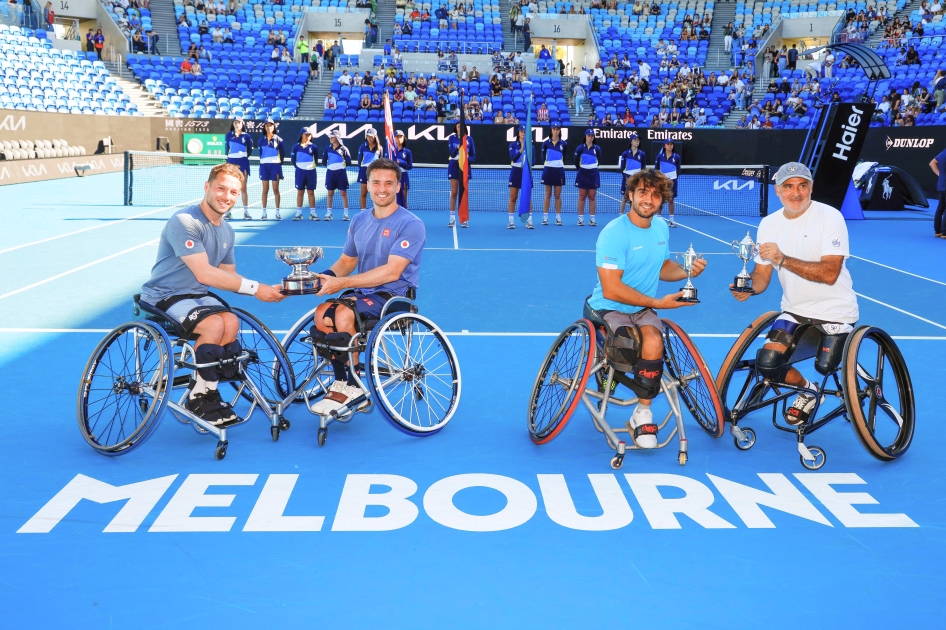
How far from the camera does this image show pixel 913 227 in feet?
53.6

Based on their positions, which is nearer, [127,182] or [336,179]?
[336,179]

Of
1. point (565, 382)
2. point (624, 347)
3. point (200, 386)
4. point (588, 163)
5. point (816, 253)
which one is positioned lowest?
point (200, 386)

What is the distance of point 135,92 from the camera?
33344 mm

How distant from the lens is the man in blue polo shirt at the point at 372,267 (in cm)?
490

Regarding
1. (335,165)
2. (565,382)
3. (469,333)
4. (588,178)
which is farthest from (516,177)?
(565,382)

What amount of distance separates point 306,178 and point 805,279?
491 inches

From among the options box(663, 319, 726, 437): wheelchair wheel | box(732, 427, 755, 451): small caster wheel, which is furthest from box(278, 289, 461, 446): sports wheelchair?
box(732, 427, 755, 451): small caster wheel

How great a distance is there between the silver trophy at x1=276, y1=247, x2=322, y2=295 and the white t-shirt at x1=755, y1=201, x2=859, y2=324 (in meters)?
2.46

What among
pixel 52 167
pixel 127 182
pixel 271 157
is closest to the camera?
pixel 271 157

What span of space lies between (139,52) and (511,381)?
3612cm

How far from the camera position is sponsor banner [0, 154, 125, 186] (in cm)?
2134

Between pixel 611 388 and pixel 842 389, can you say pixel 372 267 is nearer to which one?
pixel 611 388

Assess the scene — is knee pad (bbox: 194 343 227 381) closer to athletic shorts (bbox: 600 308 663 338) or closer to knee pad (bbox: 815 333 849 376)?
athletic shorts (bbox: 600 308 663 338)

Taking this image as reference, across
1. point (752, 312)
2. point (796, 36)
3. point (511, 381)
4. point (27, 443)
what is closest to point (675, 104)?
point (796, 36)
